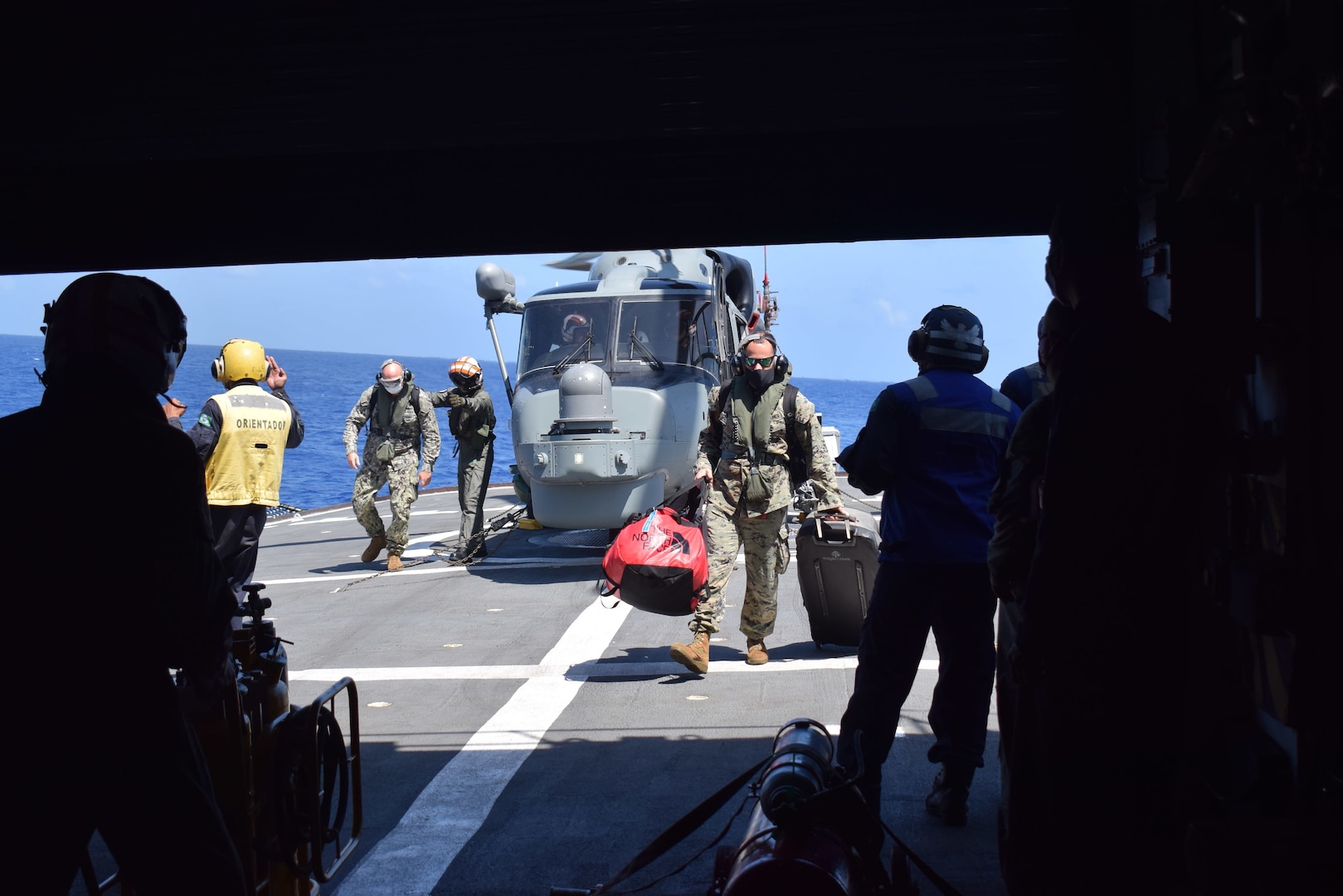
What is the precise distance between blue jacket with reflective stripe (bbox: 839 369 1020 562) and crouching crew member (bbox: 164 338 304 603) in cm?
449

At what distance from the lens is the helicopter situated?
11570 millimetres

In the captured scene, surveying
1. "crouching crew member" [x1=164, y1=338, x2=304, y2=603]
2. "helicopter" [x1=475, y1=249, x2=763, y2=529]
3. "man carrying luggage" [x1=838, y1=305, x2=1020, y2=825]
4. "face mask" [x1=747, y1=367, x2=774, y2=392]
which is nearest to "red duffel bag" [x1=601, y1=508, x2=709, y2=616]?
"face mask" [x1=747, y1=367, x2=774, y2=392]

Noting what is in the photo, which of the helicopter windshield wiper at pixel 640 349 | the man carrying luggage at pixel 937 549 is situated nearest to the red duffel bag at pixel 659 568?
the man carrying luggage at pixel 937 549

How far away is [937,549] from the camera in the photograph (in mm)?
4859

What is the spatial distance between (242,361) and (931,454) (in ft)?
16.7

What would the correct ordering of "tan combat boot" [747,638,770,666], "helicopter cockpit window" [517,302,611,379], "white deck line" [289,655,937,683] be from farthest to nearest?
"helicopter cockpit window" [517,302,611,379]
"tan combat boot" [747,638,770,666]
"white deck line" [289,655,937,683]

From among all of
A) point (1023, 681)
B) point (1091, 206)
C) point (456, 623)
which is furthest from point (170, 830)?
point (456, 623)

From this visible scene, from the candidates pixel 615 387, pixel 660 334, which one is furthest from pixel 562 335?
pixel 615 387

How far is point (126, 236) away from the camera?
5164 mm

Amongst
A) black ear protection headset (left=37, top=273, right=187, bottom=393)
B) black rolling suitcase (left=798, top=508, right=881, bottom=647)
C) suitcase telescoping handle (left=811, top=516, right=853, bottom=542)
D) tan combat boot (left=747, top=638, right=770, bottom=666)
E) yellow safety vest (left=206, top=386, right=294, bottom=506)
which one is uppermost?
black ear protection headset (left=37, top=273, right=187, bottom=393)

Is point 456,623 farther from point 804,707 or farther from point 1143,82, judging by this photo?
point 1143,82

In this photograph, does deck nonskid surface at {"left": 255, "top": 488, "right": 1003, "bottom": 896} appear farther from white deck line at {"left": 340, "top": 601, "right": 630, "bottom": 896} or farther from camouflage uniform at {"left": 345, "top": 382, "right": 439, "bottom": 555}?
camouflage uniform at {"left": 345, "top": 382, "right": 439, "bottom": 555}

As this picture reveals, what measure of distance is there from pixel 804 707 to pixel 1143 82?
14.2ft

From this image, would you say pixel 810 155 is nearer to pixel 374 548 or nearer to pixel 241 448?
pixel 241 448
